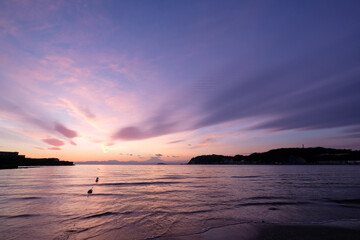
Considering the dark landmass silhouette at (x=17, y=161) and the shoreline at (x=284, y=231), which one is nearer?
the shoreline at (x=284, y=231)

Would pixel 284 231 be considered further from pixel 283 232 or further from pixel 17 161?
pixel 17 161

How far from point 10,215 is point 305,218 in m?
23.7

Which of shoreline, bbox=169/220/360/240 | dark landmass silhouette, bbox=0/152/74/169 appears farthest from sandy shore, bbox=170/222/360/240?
dark landmass silhouette, bbox=0/152/74/169

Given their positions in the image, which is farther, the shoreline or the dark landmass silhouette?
the dark landmass silhouette

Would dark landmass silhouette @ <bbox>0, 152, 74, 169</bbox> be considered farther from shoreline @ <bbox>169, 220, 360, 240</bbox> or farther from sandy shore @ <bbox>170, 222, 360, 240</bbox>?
sandy shore @ <bbox>170, 222, 360, 240</bbox>

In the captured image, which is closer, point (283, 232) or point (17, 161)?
point (283, 232)

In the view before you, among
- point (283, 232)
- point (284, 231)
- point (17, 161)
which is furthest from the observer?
point (17, 161)

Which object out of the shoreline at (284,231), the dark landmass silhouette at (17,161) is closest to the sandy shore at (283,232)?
the shoreline at (284,231)

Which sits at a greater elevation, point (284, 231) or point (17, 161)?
point (17, 161)

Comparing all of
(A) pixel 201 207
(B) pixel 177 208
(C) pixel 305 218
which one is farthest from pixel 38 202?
(C) pixel 305 218

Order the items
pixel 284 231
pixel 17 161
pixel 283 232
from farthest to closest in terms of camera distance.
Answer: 1. pixel 17 161
2. pixel 284 231
3. pixel 283 232

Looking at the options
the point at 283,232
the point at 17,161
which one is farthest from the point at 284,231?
the point at 17,161

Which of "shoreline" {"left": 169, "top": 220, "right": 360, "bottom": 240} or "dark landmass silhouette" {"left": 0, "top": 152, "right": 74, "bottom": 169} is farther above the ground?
"dark landmass silhouette" {"left": 0, "top": 152, "right": 74, "bottom": 169}

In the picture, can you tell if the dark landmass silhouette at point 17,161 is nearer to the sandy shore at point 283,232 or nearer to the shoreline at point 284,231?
the shoreline at point 284,231
